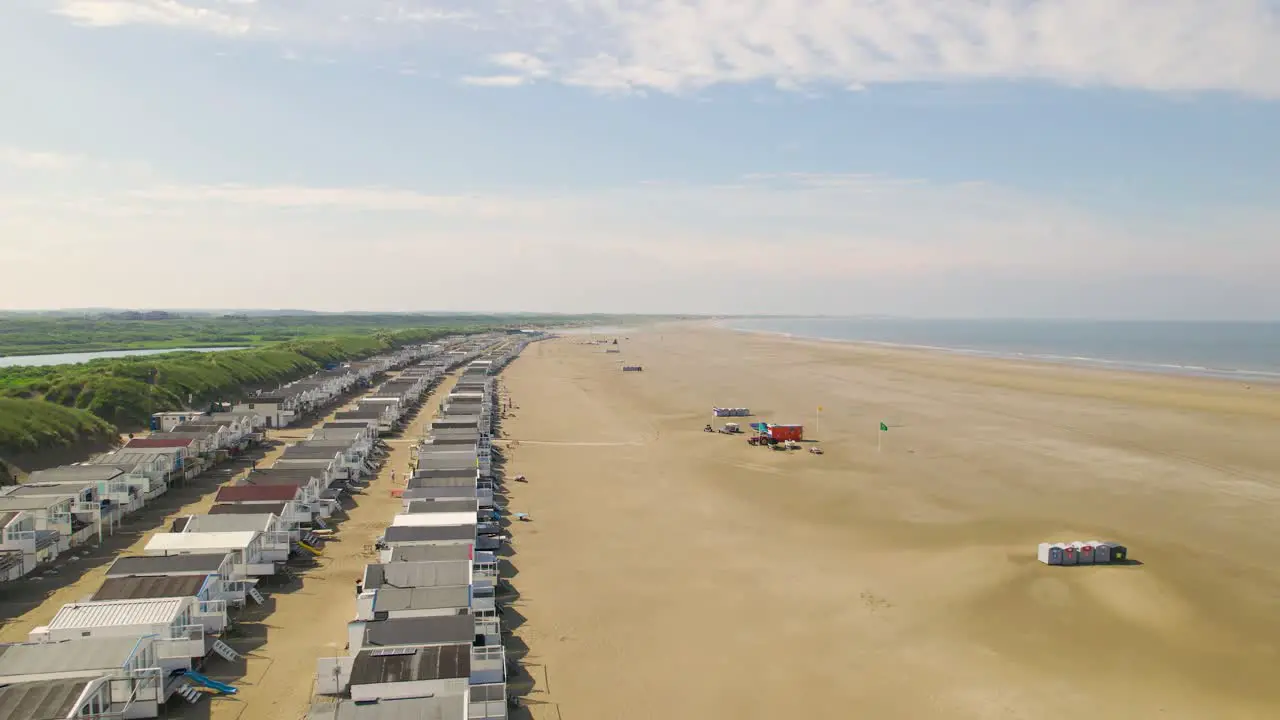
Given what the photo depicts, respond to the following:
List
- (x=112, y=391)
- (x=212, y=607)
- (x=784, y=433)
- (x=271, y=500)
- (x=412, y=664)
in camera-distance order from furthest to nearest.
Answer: (x=112, y=391), (x=784, y=433), (x=271, y=500), (x=212, y=607), (x=412, y=664)

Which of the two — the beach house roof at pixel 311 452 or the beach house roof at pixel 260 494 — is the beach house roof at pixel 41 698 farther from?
the beach house roof at pixel 311 452

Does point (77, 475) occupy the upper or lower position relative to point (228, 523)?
upper

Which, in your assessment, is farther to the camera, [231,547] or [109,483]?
[109,483]

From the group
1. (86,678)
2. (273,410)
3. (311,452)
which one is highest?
(311,452)

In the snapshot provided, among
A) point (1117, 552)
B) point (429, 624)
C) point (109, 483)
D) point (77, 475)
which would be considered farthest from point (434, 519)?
point (1117, 552)

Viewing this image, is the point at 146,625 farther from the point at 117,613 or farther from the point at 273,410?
the point at 273,410

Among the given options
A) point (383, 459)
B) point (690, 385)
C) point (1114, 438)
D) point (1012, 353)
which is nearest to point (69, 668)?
point (383, 459)

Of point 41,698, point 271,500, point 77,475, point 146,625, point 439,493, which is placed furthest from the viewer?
point 77,475

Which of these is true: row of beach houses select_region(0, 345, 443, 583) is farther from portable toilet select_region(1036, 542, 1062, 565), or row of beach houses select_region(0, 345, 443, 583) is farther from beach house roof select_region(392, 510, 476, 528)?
portable toilet select_region(1036, 542, 1062, 565)
